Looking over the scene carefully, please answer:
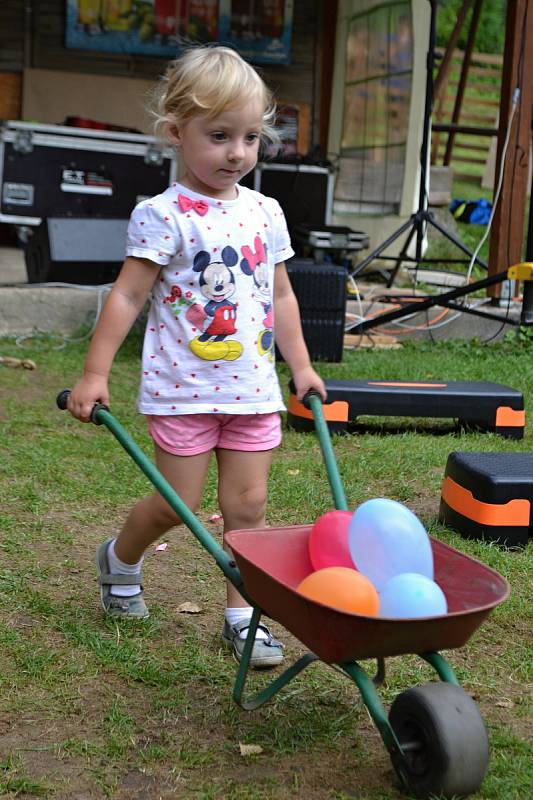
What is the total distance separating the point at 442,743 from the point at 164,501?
0.97m

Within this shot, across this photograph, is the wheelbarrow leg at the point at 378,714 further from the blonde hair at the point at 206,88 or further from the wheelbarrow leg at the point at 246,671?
the blonde hair at the point at 206,88

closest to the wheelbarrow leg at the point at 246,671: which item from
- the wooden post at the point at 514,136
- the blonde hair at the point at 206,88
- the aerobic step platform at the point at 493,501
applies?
the blonde hair at the point at 206,88

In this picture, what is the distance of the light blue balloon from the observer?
2070 mm

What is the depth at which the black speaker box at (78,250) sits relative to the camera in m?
6.44

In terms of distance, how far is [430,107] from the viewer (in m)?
6.71

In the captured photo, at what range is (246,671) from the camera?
2.22 m

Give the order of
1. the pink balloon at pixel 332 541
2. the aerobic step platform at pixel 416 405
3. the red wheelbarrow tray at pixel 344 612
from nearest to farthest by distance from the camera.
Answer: the red wheelbarrow tray at pixel 344 612
the pink balloon at pixel 332 541
the aerobic step platform at pixel 416 405

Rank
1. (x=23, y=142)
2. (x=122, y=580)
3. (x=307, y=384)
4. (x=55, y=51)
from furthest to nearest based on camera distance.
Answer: (x=55, y=51) < (x=23, y=142) < (x=122, y=580) < (x=307, y=384)

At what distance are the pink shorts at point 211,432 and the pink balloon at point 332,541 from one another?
406mm

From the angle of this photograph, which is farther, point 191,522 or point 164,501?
point 164,501

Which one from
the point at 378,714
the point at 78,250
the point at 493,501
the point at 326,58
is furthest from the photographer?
the point at 326,58

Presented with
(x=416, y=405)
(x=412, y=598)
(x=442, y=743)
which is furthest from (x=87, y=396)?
(x=416, y=405)

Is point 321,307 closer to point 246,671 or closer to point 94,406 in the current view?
point 94,406

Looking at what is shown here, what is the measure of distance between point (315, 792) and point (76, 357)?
4.12 metres
